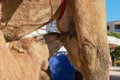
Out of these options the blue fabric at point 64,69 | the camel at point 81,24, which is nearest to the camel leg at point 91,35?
the camel at point 81,24

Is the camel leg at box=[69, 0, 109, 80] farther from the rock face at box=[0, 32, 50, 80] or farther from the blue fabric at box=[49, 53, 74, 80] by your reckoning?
the blue fabric at box=[49, 53, 74, 80]

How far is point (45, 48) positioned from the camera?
1.91 metres

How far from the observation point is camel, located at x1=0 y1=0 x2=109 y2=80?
6.28 feet

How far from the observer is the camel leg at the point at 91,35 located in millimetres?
1980

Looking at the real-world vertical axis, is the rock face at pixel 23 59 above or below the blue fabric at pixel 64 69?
above

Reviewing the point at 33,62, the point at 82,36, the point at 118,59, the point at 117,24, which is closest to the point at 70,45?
the point at 82,36

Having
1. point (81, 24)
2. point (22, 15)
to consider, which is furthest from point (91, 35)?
point (22, 15)

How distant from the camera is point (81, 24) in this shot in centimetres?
200

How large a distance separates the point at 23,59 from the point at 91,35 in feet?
1.92

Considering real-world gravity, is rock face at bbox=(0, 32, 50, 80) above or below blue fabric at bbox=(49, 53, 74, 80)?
above

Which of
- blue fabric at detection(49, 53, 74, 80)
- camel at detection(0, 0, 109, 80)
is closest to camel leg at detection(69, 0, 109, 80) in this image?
camel at detection(0, 0, 109, 80)

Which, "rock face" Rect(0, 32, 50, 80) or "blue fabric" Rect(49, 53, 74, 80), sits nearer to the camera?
"rock face" Rect(0, 32, 50, 80)

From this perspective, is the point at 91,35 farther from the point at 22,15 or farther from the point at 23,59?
the point at 23,59

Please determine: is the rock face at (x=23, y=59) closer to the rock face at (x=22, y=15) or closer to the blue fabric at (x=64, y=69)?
the rock face at (x=22, y=15)
